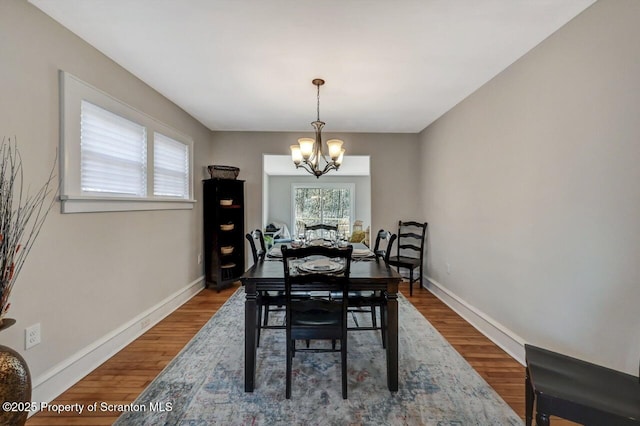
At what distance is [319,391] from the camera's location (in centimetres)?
192

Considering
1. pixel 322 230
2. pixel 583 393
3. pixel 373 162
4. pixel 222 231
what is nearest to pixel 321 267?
pixel 583 393

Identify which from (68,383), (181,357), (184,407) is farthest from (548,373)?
(68,383)

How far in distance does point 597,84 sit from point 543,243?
105cm

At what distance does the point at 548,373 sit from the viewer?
4.24 feet

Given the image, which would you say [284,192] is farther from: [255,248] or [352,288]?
[352,288]

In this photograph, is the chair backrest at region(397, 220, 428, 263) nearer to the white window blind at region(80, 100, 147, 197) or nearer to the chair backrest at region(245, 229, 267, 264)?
the chair backrest at region(245, 229, 267, 264)

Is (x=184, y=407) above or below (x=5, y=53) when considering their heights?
below

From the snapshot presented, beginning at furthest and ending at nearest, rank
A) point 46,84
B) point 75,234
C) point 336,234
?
point 336,234 → point 75,234 → point 46,84

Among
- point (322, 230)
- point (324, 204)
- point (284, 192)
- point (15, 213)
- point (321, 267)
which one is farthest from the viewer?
point (324, 204)

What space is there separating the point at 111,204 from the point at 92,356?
116 cm

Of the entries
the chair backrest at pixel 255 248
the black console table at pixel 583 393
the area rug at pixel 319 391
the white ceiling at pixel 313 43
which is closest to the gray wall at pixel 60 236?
the white ceiling at pixel 313 43

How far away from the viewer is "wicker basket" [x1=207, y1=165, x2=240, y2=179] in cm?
417

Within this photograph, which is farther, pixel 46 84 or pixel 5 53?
pixel 46 84

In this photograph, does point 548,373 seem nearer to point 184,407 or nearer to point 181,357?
point 184,407
